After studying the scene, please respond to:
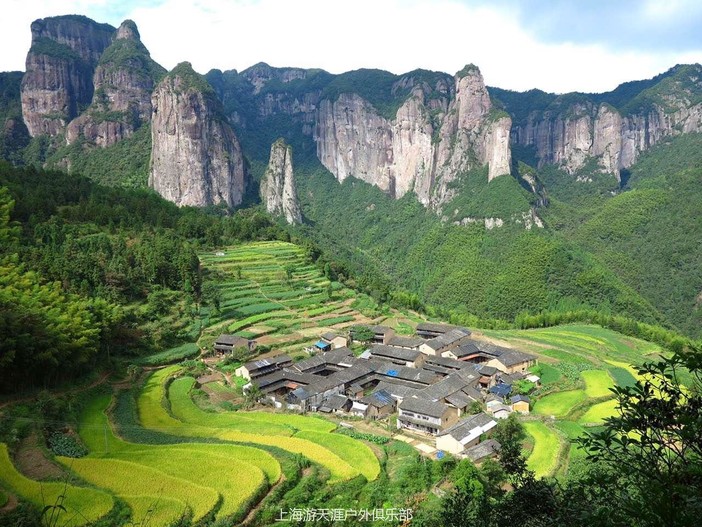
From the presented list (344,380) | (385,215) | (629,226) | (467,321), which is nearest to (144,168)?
(385,215)

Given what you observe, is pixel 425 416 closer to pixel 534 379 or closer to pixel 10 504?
pixel 534 379

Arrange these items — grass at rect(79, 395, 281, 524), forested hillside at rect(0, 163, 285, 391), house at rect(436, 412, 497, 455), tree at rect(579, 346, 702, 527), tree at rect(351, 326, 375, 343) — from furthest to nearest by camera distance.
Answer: tree at rect(351, 326, 375, 343) → house at rect(436, 412, 497, 455) → forested hillside at rect(0, 163, 285, 391) → grass at rect(79, 395, 281, 524) → tree at rect(579, 346, 702, 527)

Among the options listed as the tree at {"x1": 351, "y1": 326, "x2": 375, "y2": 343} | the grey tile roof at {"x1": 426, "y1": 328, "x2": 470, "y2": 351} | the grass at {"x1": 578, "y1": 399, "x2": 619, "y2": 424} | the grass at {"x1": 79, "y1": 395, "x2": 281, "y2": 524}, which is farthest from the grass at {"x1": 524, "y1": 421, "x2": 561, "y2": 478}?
the tree at {"x1": 351, "y1": 326, "x2": 375, "y2": 343}

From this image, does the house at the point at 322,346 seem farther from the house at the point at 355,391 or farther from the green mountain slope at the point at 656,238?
the green mountain slope at the point at 656,238

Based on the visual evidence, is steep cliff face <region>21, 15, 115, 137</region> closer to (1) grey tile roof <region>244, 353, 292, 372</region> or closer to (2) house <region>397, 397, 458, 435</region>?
(1) grey tile roof <region>244, 353, 292, 372</region>

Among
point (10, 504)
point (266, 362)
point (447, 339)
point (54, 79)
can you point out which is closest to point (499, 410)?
point (447, 339)
